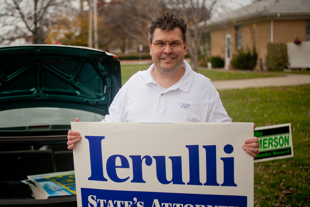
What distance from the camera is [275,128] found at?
11.5ft

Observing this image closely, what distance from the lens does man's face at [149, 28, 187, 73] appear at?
235 centimetres

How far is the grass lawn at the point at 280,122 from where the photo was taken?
4082mm

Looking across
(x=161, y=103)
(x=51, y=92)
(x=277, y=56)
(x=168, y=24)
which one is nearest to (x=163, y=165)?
(x=161, y=103)

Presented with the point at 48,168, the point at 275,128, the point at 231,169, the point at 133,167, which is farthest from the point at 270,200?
the point at 48,168

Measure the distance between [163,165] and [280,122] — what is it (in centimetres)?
558

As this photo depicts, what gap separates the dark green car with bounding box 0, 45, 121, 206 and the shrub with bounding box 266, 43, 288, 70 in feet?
57.2

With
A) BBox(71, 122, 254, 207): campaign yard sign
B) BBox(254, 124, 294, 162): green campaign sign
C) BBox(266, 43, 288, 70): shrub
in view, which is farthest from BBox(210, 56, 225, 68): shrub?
BBox(71, 122, 254, 207): campaign yard sign

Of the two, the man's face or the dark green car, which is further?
the dark green car

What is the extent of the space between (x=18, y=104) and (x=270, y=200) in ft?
9.88

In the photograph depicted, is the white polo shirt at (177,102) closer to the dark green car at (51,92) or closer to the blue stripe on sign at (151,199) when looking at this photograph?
the blue stripe on sign at (151,199)

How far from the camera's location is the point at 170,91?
2410 mm

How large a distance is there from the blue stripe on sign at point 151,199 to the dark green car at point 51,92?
3.29 ft

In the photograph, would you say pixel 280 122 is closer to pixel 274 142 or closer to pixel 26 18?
pixel 274 142

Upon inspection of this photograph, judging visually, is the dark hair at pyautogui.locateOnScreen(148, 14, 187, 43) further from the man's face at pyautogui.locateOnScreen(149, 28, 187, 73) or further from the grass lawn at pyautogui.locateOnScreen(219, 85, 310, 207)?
the grass lawn at pyautogui.locateOnScreen(219, 85, 310, 207)
